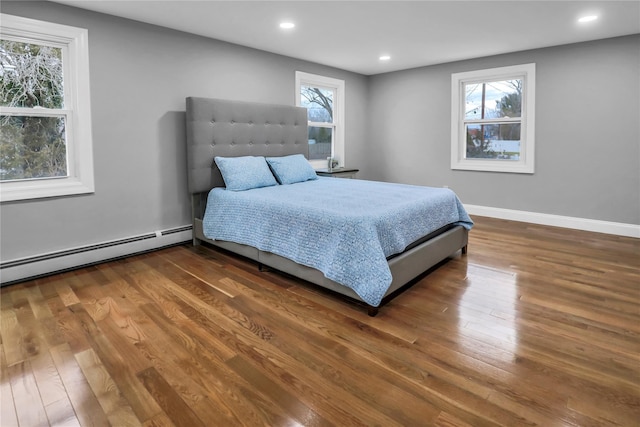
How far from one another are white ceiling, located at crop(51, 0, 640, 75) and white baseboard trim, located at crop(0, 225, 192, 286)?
2.10 m

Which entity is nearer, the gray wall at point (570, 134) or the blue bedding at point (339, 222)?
the blue bedding at point (339, 222)

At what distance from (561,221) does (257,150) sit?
3.95 m

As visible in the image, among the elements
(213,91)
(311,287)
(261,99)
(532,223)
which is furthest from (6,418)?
(532,223)

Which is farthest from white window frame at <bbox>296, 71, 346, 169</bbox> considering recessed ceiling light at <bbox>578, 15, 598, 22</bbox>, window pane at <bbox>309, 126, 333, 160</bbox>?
recessed ceiling light at <bbox>578, 15, 598, 22</bbox>

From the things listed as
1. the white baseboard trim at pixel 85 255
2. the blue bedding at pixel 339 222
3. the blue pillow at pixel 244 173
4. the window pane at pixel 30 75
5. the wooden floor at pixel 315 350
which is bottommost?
the wooden floor at pixel 315 350

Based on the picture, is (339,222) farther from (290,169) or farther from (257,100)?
(257,100)

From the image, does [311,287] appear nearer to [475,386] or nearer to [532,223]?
[475,386]

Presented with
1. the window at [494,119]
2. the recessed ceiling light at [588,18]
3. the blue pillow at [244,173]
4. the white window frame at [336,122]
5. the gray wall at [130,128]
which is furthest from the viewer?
the white window frame at [336,122]

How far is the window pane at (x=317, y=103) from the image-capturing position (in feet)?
18.2

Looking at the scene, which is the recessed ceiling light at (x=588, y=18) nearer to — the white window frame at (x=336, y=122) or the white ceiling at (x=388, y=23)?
the white ceiling at (x=388, y=23)

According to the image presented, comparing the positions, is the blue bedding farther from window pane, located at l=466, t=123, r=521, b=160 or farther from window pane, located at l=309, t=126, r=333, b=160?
window pane, located at l=466, t=123, r=521, b=160

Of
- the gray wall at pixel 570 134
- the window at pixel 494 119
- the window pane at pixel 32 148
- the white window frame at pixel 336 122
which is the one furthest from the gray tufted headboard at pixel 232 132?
the window at pixel 494 119

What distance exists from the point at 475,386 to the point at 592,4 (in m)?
3.39

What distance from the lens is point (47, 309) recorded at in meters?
2.59
